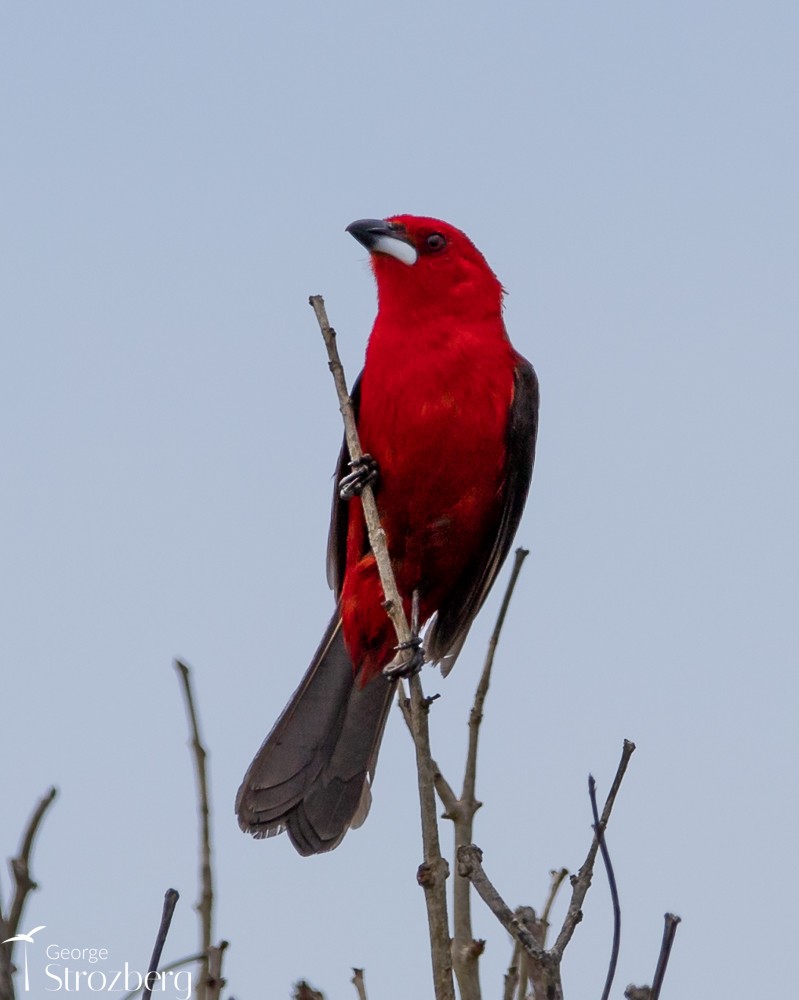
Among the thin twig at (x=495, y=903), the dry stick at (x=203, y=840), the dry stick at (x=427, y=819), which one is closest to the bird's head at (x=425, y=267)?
the dry stick at (x=427, y=819)

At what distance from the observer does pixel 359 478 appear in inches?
208

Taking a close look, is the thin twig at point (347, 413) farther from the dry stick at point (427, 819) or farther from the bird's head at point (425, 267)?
the bird's head at point (425, 267)

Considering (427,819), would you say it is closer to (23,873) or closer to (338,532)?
(23,873)

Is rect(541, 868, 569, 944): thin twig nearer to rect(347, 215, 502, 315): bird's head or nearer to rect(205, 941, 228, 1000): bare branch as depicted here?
rect(205, 941, 228, 1000): bare branch

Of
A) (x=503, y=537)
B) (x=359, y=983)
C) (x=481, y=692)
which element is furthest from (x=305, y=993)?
(x=503, y=537)

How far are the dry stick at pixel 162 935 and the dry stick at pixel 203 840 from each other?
0.77ft

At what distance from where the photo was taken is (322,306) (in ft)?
13.3

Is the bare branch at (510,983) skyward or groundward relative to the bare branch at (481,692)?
groundward

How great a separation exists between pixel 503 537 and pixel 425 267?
111 cm

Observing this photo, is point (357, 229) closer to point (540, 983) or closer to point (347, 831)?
point (347, 831)

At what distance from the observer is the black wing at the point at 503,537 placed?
570 centimetres

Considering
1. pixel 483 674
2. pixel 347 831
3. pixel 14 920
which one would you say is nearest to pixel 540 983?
pixel 14 920

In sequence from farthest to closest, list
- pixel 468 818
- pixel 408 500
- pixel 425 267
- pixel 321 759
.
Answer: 1. pixel 425 267
2. pixel 321 759
3. pixel 408 500
4. pixel 468 818

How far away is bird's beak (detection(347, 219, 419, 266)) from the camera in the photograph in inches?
222
